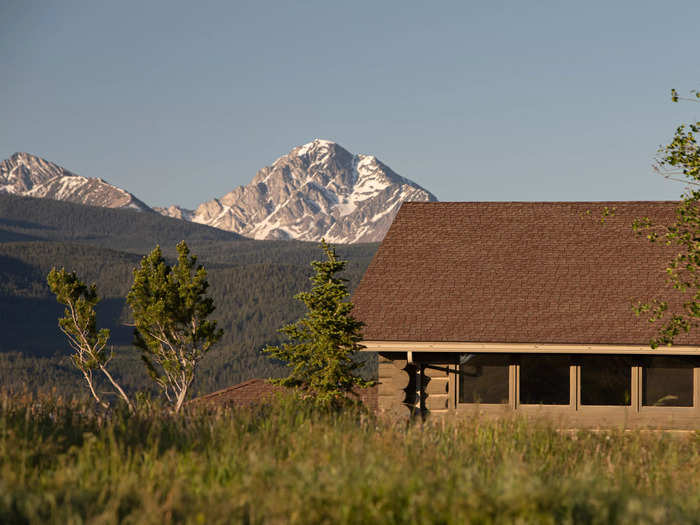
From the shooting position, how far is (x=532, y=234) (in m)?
21.9

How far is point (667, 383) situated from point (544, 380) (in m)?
2.67

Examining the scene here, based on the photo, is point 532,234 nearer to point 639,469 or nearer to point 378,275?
point 378,275

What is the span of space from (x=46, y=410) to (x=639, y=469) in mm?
6711

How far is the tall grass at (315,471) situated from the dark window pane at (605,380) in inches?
329

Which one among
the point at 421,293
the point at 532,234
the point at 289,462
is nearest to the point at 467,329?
the point at 421,293

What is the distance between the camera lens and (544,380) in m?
18.8

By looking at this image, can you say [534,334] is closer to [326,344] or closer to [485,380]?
[485,380]

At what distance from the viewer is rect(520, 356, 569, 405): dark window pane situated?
61.4 ft

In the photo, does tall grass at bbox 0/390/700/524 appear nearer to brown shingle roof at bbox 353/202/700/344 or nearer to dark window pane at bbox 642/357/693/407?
brown shingle roof at bbox 353/202/700/344

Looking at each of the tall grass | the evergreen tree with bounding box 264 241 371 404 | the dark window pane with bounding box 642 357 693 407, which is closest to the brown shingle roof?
the evergreen tree with bounding box 264 241 371 404

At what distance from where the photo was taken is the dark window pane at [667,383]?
18.5 metres

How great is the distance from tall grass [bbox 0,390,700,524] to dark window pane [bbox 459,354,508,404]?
8439mm

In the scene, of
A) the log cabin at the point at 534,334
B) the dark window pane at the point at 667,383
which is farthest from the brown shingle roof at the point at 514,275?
the dark window pane at the point at 667,383

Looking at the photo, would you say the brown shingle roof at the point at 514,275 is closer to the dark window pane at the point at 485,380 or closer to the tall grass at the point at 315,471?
the dark window pane at the point at 485,380
